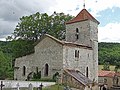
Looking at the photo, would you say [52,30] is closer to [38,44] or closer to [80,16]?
[80,16]

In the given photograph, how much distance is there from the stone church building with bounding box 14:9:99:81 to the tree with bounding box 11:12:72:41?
947cm

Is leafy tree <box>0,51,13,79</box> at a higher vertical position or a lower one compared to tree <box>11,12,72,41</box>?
lower

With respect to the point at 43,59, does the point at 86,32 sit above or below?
above

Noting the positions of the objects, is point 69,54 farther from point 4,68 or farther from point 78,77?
point 4,68

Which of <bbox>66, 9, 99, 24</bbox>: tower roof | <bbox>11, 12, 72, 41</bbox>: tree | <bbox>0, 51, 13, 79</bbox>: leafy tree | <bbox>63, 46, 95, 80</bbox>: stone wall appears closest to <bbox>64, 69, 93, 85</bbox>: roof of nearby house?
<bbox>63, 46, 95, 80</bbox>: stone wall

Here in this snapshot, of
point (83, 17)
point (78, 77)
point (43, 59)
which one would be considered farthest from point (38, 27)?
Result: point (78, 77)

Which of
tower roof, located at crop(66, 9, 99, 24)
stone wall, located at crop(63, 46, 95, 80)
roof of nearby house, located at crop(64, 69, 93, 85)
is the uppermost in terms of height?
tower roof, located at crop(66, 9, 99, 24)

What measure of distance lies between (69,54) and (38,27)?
64.7ft

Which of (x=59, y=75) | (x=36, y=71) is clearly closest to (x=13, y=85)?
(x=59, y=75)

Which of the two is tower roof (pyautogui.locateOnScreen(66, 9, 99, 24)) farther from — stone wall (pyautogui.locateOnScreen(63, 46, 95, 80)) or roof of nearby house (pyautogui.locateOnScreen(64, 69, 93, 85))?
roof of nearby house (pyautogui.locateOnScreen(64, 69, 93, 85))

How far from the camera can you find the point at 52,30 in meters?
64.9

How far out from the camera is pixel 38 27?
64.0 meters

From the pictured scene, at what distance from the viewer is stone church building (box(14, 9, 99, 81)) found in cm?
4572

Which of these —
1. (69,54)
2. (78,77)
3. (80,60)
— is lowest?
(78,77)
